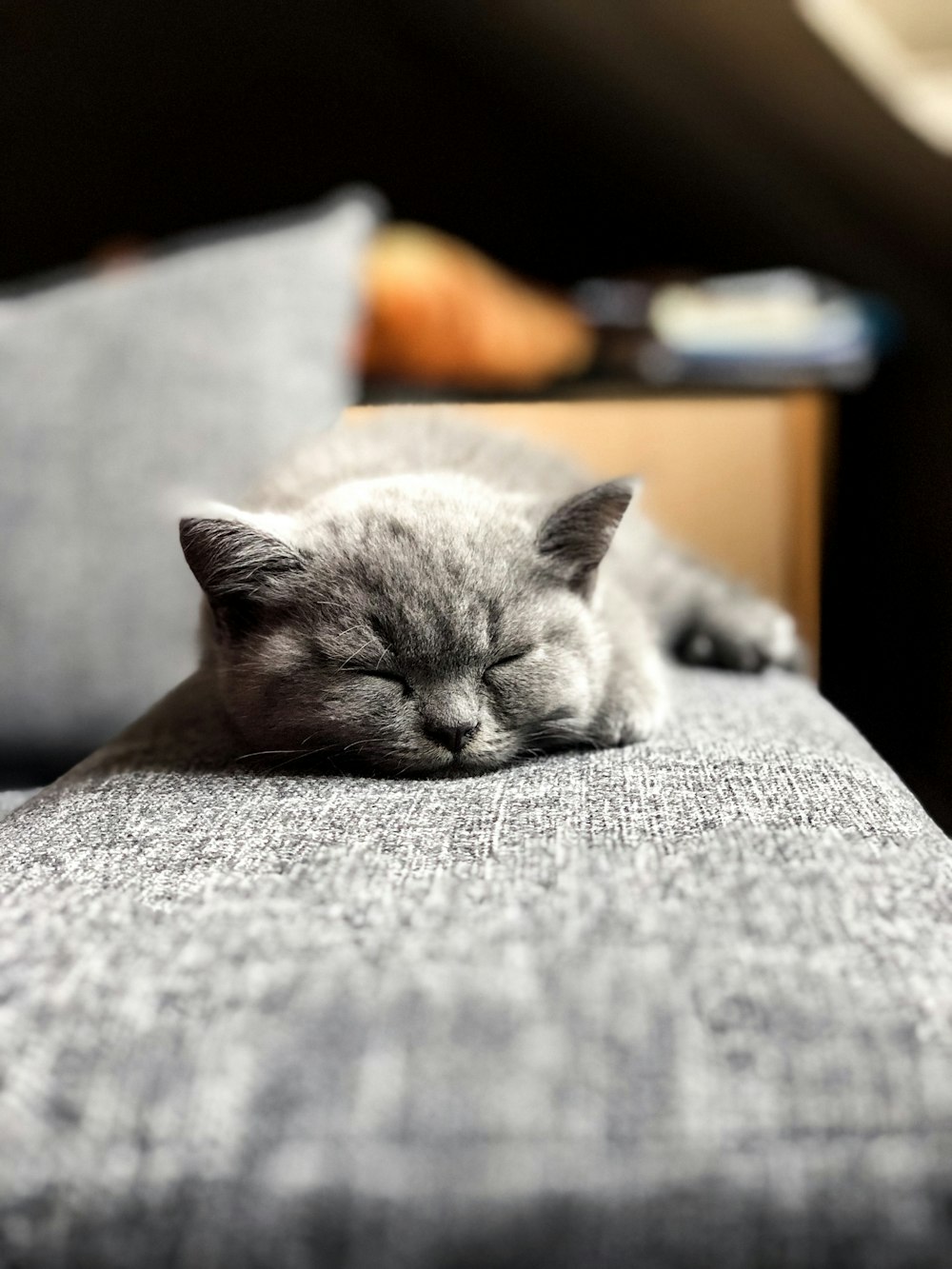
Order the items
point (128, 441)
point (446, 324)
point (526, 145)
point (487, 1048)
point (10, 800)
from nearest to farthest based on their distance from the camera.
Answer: point (487, 1048) < point (10, 800) < point (128, 441) < point (446, 324) < point (526, 145)

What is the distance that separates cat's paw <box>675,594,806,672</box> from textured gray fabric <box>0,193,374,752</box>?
0.55 metres

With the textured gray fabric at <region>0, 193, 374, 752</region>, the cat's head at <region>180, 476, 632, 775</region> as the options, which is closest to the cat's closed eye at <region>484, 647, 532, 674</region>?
the cat's head at <region>180, 476, 632, 775</region>

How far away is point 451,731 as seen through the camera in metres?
0.76

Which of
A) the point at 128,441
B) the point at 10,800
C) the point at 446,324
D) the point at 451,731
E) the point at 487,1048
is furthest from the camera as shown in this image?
the point at 446,324

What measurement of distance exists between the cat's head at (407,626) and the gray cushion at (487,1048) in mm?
167

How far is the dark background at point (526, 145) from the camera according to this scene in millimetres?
1646

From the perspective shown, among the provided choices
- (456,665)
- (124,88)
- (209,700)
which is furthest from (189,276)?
(124,88)

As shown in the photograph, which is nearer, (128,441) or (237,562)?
(237,562)

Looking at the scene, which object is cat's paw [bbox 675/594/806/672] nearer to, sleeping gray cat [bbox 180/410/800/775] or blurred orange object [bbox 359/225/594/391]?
sleeping gray cat [bbox 180/410/800/775]

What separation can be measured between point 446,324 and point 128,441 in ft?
2.34

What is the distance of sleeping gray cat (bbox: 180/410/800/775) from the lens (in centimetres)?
78

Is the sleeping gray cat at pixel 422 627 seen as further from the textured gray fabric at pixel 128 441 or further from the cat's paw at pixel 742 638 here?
the textured gray fabric at pixel 128 441

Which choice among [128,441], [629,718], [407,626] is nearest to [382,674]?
[407,626]

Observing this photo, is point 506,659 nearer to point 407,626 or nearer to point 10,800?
point 407,626
